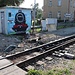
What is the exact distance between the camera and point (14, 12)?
1480cm

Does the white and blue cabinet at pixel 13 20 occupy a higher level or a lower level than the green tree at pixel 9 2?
lower

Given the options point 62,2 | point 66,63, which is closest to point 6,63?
point 66,63

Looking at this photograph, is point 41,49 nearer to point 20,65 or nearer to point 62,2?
point 20,65

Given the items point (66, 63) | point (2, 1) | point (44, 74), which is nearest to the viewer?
point (44, 74)

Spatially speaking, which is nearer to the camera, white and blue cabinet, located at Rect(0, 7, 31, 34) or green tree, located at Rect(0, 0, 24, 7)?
white and blue cabinet, located at Rect(0, 7, 31, 34)

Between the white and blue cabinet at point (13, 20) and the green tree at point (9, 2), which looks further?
the green tree at point (9, 2)

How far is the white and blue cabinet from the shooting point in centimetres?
1452

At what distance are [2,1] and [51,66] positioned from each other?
756 inches

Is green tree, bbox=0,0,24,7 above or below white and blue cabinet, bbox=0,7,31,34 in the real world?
above

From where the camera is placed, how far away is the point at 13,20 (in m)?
14.9

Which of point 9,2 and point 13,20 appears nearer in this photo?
point 13,20

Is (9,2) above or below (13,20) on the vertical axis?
above

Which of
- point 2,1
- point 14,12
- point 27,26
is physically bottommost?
point 27,26

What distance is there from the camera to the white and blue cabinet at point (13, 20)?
571 inches
